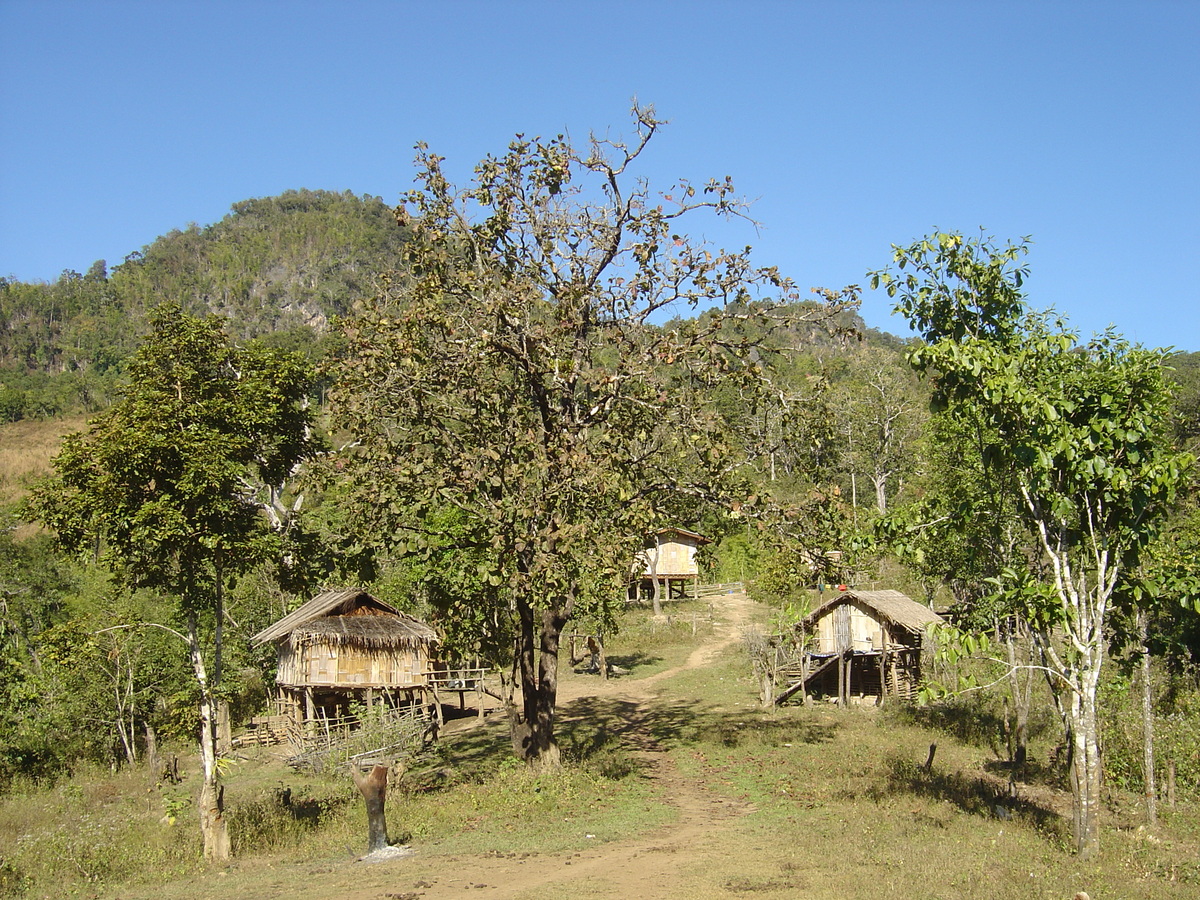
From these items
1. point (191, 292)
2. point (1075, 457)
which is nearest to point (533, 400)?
point (1075, 457)

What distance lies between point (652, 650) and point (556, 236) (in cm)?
2653

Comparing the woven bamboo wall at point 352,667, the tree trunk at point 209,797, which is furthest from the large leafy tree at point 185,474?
the woven bamboo wall at point 352,667

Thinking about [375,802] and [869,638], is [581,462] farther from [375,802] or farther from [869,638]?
[869,638]

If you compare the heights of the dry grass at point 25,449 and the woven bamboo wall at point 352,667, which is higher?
the dry grass at point 25,449

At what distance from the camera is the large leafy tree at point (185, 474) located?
14.3 meters

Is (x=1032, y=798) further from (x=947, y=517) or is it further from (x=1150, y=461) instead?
(x=1150, y=461)

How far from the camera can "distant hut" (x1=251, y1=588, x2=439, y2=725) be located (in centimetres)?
2862

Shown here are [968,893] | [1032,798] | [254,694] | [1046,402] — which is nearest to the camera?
[968,893]

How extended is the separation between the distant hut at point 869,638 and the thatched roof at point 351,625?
1202 cm

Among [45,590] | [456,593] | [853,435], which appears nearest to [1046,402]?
[456,593]

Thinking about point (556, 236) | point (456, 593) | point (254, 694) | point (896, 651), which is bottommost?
point (254, 694)

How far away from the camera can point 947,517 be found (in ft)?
42.4

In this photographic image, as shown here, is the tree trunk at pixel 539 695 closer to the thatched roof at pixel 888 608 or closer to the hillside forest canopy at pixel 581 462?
the hillside forest canopy at pixel 581 462

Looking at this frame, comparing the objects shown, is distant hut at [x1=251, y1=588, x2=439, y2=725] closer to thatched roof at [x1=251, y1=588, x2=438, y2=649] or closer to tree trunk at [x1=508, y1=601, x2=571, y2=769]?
thatched roof at [x1=251, y1=588, x2=438, y2=649]
